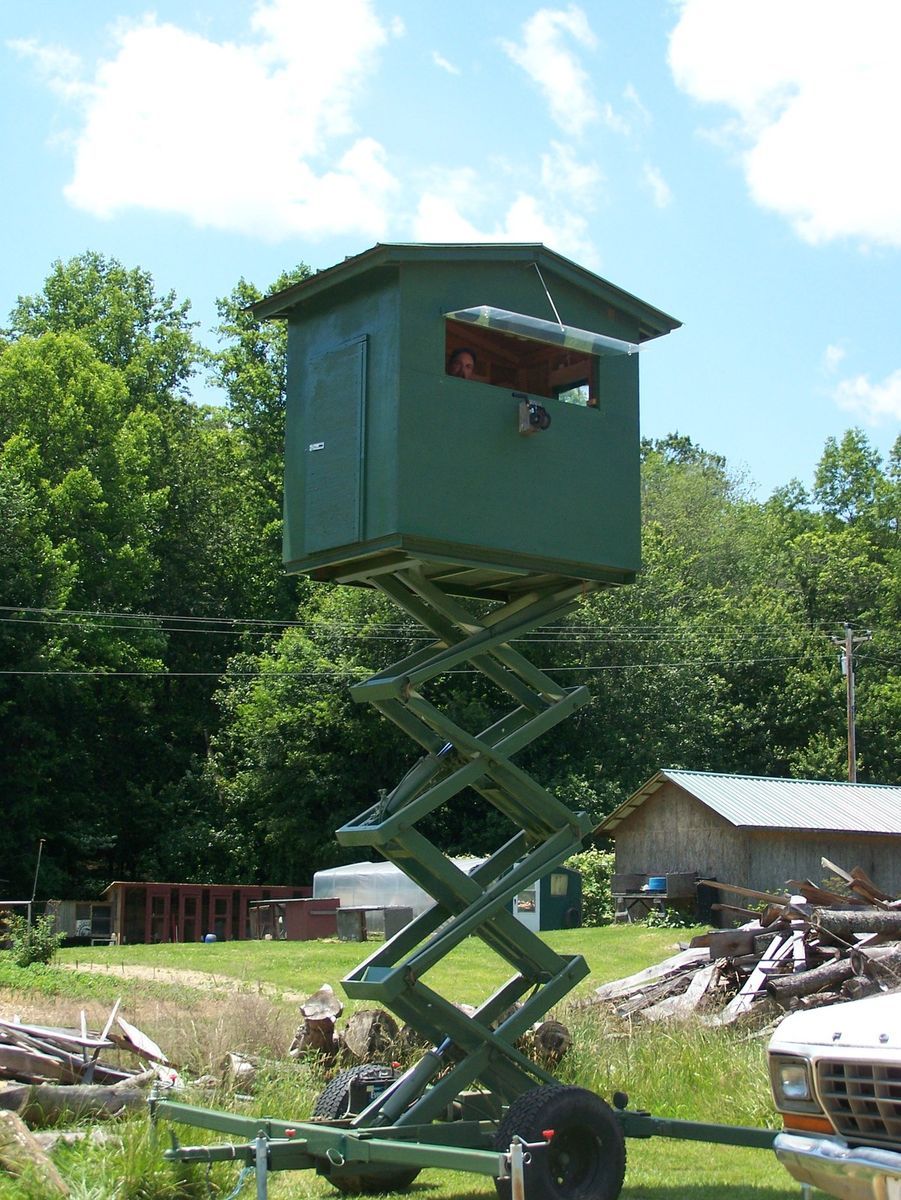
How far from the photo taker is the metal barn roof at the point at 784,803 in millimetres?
36781

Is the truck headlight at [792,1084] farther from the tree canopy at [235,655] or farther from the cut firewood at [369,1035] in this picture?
the tree canopy at [235,655]

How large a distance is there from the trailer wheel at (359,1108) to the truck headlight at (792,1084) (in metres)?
3.42

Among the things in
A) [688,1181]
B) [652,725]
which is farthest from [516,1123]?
[652,725]

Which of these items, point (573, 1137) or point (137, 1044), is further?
point (137, 1044)

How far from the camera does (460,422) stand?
33.5 feet

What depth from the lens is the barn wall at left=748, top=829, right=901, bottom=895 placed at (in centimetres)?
3656

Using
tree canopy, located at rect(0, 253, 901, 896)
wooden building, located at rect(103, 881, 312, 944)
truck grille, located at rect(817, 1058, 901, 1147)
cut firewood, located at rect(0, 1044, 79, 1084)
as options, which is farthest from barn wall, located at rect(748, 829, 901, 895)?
truck grille, located at rect(817, 1058, 901, 1147)

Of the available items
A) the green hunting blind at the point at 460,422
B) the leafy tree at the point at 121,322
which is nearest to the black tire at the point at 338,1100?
the green hunting blind at the point at 460,422

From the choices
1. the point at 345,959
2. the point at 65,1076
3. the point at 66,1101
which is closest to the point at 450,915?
the point at 66,1101

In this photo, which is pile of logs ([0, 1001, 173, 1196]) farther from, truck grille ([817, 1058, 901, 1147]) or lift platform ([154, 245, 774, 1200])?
truck grille ([817, 1058, 901, 1147])

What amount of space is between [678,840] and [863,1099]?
3275cm

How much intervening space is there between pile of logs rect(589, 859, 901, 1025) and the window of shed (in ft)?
24.9

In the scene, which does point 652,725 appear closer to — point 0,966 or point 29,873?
point 29,873

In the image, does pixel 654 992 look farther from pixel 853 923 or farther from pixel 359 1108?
pixel 359 1108
